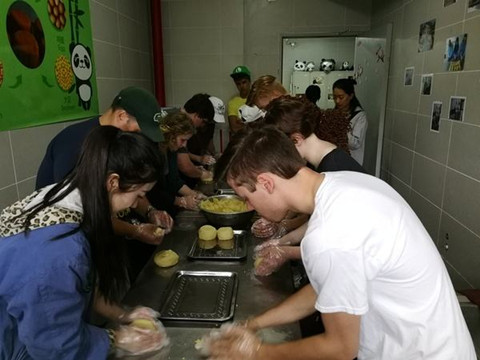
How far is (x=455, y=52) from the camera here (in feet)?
7.96

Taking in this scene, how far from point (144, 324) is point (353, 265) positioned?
25.7 inches

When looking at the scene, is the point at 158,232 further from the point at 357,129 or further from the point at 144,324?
the point at 357,129

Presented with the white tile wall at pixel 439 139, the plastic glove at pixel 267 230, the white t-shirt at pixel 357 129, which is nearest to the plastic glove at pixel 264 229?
the plastic glove at pixel 267 230

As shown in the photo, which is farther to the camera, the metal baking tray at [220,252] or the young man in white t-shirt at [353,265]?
the metal baking tray at [220,252]

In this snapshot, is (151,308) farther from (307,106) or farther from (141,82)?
(141,82)

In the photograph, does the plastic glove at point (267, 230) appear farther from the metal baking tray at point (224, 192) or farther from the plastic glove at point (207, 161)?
the plastic glove at point (207, 161)

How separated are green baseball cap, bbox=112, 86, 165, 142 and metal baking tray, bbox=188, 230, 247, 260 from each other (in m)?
0.55

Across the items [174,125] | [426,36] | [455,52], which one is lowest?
[174,125]

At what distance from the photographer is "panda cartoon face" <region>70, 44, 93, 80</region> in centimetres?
269

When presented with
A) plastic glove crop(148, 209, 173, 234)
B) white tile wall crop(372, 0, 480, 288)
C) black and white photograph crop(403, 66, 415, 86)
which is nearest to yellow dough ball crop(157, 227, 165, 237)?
plastic glove crop(148, 209, 173, 234)

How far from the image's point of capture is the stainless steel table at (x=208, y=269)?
113cm

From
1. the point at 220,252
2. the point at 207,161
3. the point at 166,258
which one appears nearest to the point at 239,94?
the point at 207,161

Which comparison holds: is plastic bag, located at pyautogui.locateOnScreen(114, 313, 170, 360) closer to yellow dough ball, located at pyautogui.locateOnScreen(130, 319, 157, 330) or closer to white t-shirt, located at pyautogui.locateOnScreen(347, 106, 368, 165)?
yellow dough ball, located at pyautogui.locateOnScreen(130, 319, 157, 330)

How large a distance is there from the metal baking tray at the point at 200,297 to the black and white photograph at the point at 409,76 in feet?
8.58
